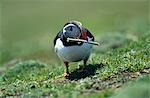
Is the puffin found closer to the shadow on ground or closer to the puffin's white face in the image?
the puffin's white face

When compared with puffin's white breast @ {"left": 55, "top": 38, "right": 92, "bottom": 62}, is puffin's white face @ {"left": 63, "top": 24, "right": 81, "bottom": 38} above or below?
above

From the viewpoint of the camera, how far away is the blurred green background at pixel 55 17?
44.6 meters

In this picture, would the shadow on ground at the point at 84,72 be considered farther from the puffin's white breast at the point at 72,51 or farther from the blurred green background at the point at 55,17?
the blurred green background at the point at 55,17

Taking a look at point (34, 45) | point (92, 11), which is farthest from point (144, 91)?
point (92, 11)

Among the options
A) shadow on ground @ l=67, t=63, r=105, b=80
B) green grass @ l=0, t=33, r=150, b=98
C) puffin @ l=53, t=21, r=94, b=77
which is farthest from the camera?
shadow on ground @ l=67, t=63, r=105, b=80

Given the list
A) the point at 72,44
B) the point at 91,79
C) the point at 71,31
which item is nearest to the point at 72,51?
the point at 72,44

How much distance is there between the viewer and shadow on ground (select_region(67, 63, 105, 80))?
16344mm

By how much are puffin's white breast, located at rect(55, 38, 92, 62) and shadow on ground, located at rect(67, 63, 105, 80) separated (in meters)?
0.52

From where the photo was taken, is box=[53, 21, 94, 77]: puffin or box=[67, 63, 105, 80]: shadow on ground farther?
box=[67, 63, 105, 80]: shadow on ground

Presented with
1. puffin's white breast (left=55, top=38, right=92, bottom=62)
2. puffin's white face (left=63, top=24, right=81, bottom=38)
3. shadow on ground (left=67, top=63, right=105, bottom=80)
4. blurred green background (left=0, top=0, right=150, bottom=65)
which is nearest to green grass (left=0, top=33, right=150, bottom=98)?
shadow on ground (left=67, top=63, right=105, bottom=80)

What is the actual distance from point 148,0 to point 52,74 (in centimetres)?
4321

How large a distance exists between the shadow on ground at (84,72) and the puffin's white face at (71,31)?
4.00ft

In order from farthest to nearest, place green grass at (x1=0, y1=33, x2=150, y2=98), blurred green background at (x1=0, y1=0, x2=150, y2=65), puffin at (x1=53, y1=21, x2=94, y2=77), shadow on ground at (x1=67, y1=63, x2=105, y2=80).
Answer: blurred green background at (x1=0, y1=0, x2=150, y2=65), shadow on ground at (x1=67, y1=63, x2=105, y2=80), puffin at (x1=53, y1=21, x2=94, y2=77), green grass at (x1=0, y1=33, x2=150, y2=98)

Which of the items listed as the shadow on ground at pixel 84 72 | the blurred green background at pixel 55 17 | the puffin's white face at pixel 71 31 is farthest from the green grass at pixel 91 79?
the blurred green background at pixel 55 17
